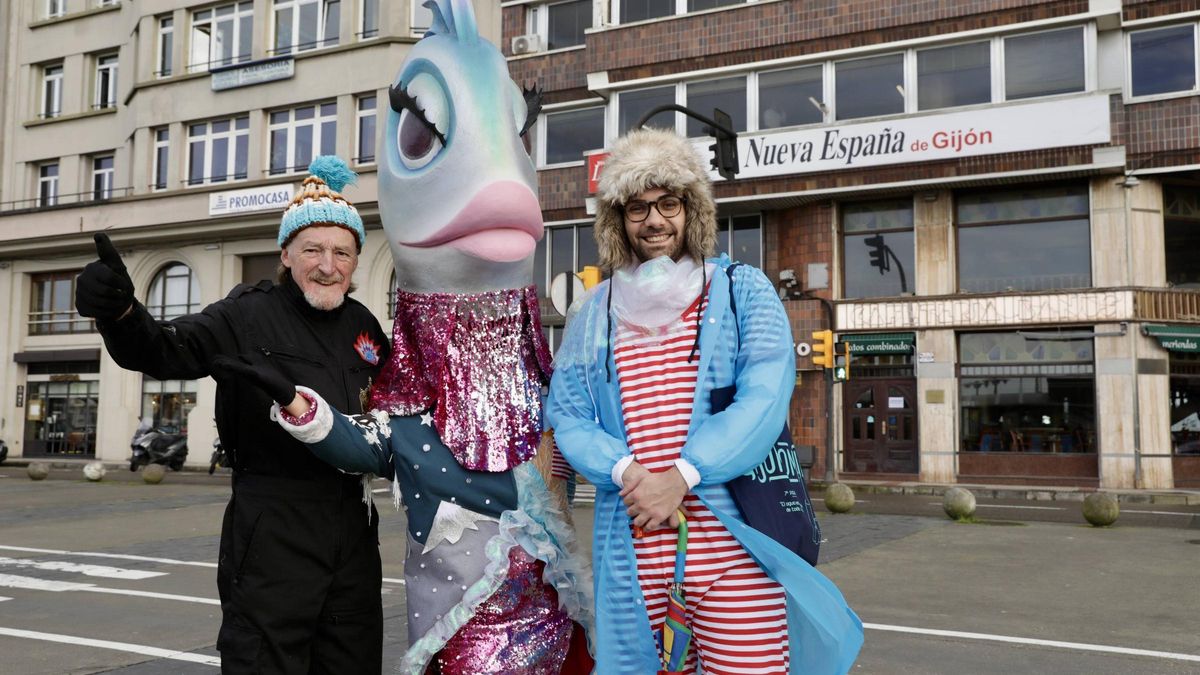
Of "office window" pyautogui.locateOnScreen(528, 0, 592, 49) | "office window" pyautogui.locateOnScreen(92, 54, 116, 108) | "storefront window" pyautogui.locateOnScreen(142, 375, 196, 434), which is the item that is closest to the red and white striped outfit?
"office window" pyautogui.locateOnScreen(528, 0, 592, 49)

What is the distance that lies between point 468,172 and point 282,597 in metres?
1.36

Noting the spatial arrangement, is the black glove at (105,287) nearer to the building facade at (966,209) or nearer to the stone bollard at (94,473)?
the building facade at (966,209)

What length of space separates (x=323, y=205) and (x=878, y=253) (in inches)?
729

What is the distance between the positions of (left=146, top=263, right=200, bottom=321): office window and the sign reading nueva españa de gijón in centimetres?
1491

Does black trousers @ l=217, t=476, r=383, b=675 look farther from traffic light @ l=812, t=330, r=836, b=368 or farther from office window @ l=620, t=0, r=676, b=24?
office window @ l=620, t=0, r=676, b=24

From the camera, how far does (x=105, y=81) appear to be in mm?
30297

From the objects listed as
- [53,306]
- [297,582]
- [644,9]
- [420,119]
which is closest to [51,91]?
[53,306]

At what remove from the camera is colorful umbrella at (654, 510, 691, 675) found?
254 cm

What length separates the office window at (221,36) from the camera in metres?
27.0

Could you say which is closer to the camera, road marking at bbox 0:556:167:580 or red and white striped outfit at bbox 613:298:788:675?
red and white striped outfit at bbox 613:298:788:675

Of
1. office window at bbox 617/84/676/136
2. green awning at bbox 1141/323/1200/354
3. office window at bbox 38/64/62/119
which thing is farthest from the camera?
office window at bbox 38/64/62/119

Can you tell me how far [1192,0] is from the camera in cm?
1784

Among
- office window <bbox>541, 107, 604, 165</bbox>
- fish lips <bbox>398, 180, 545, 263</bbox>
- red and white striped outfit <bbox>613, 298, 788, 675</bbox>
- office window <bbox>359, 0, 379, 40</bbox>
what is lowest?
red and white striped outfit <bbox>613, 298, 788, 675</bbox>

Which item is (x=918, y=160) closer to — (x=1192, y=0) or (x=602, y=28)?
(x=1192, y=0)
